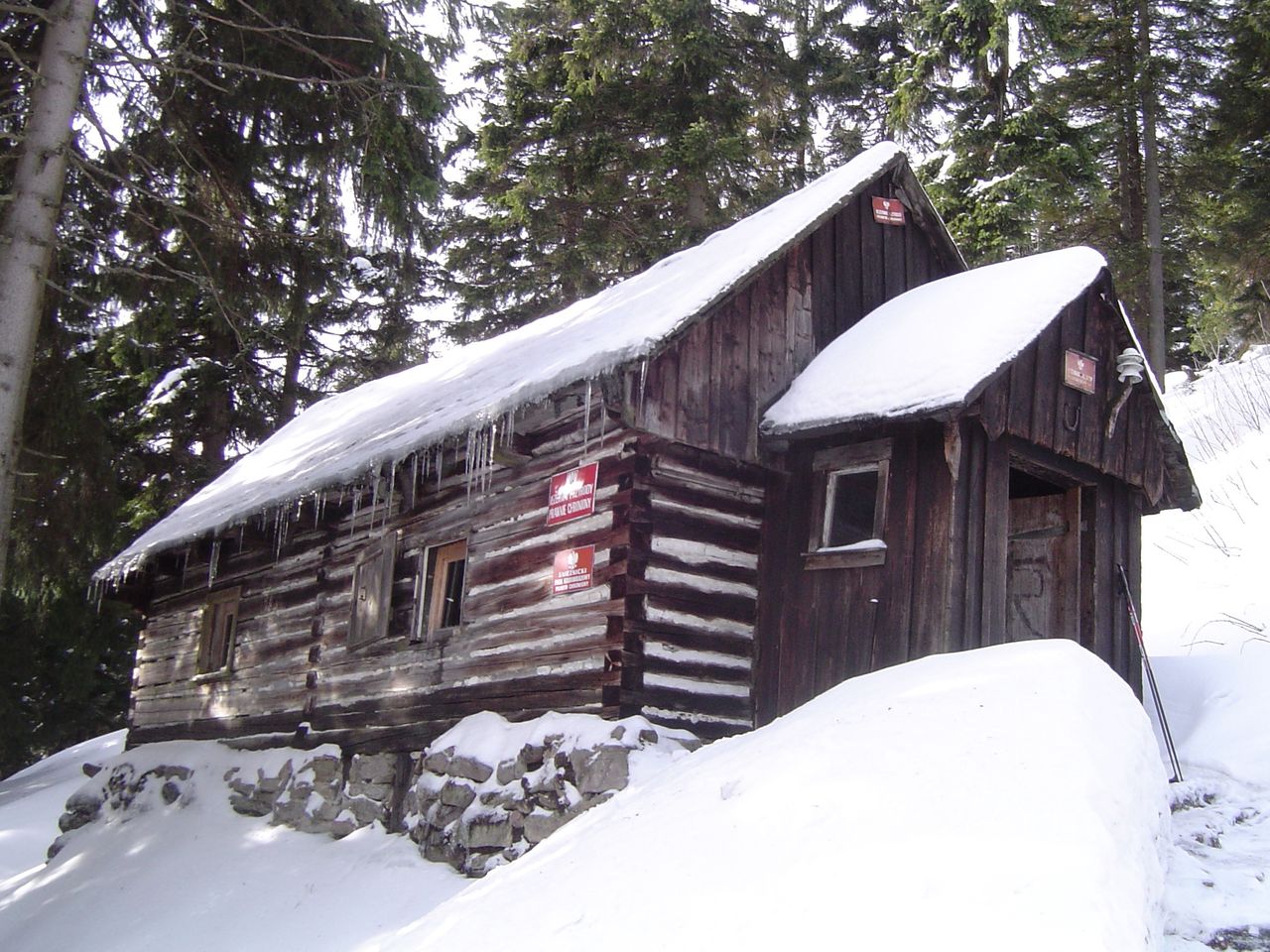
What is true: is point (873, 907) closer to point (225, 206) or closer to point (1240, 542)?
point (225, 206)

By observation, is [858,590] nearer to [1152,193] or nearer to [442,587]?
[442,587]

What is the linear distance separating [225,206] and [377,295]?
12499 millimetres

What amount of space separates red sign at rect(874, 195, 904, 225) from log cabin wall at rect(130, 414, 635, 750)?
13.3 ft

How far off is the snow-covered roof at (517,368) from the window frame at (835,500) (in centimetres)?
168

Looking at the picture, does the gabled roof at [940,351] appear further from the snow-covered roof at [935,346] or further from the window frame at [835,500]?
the window frame at [835,500]

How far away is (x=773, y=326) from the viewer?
34.0 ft

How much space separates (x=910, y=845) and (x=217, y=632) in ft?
41.7

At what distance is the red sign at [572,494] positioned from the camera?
966 centimetres

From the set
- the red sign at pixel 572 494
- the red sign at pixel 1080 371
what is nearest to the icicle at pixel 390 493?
the red sign at pixel 572 494

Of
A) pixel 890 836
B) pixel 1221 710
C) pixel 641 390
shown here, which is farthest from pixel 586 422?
pixel 1221 710

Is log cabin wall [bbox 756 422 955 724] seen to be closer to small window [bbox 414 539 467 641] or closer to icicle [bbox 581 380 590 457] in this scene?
icicle [bbox 581 380 590 457]

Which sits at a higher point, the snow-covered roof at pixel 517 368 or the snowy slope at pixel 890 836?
the snow-covered roof at pixel 517 368

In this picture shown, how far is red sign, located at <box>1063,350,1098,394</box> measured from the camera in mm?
9578

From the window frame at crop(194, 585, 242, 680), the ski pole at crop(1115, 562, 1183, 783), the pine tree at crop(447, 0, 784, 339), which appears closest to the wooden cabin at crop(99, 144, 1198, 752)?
the ski pole at crop(1115, 562, 1183, 783)
